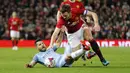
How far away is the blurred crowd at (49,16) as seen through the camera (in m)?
29.1

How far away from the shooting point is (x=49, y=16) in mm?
30531

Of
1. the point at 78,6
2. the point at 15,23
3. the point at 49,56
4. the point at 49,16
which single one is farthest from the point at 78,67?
the point at 49,16

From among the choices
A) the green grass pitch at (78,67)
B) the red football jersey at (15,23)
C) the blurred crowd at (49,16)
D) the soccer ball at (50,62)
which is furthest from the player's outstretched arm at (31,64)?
the blurred crowd at (49,16)

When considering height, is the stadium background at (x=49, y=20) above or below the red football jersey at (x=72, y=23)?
above

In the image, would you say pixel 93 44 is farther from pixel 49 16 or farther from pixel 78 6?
pixel 49 16

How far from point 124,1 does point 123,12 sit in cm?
144

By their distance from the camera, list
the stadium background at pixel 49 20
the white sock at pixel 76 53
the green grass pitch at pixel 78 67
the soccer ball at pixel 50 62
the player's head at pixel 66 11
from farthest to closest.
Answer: the stadium background at pixel 49 20 < the soccer ball at pixel 50 62 < the player's head at pixel 66 11 < the white sock at pixel 76 53 < the green grass pitch at pixel 78 67

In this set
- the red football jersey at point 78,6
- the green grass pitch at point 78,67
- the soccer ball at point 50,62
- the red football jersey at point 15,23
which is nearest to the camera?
the green grass pitch at point 78,67

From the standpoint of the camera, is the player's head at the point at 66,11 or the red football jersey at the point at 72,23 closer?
the player's head at the point at 66,11

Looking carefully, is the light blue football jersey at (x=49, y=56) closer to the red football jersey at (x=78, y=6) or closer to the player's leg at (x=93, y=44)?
the player's leg at (x=93, y=44)

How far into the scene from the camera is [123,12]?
30.3 meters

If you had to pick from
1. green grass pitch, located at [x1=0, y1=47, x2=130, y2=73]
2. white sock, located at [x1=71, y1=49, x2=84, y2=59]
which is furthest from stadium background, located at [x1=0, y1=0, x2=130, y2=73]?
white sock, located at [x1=71, y1=49, x2=84, y2=59]

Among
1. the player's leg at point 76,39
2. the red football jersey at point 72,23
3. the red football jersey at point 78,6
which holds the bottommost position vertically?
the player's leg at point 76,39

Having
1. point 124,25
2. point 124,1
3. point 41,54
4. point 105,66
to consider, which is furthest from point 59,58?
point 124,1
